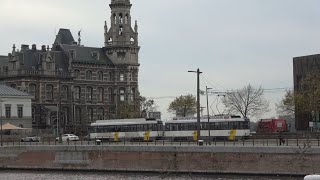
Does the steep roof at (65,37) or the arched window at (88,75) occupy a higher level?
the steep roof at (65,37)

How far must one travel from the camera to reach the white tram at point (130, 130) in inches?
3265

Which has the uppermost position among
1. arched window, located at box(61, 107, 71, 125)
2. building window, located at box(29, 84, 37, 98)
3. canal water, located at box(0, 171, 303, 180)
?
building window, located at box(29, 84, 37, 98)

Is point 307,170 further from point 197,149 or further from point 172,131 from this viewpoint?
point 172,131

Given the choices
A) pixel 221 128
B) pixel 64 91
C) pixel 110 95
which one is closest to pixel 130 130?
pixel 221 128

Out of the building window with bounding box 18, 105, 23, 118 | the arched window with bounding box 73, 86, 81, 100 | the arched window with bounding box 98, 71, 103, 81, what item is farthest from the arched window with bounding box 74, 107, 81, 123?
the building window with bounding box 18, 105, 23, 118

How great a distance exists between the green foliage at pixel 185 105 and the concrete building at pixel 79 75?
8421mm

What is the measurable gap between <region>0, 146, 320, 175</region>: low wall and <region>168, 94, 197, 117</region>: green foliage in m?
69.0

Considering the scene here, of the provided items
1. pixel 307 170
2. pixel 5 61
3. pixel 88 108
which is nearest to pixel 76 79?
pixel 88 108

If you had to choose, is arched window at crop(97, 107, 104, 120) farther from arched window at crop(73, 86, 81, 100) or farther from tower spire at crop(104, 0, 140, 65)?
tower spire at crop(104, 0, 140, 65)

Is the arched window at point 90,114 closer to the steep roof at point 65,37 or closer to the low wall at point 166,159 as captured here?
the steep roof at point 65,37

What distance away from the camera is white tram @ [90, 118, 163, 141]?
82.9m

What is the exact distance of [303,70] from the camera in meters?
103

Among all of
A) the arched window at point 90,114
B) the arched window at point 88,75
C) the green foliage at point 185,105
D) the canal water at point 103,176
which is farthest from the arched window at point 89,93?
the canal water at point 103,176

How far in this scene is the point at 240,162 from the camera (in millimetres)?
53125
